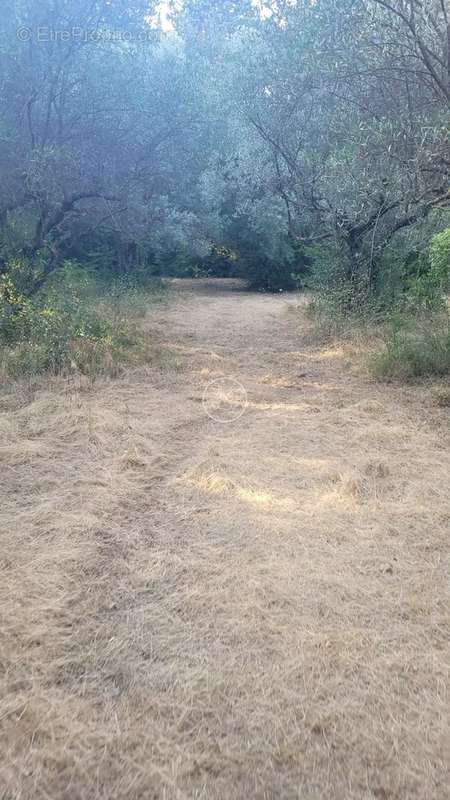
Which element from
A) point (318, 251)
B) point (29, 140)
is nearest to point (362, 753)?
point (29, 140)

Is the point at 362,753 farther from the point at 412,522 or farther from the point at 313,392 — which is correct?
the point at 313,392

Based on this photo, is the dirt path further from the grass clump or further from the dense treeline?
the dense treeline

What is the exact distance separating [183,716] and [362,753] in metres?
0.65

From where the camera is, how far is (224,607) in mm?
2818

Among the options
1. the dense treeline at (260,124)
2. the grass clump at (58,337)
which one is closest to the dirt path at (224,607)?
the grass clump at (58,337)

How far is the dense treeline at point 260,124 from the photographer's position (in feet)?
21.9
